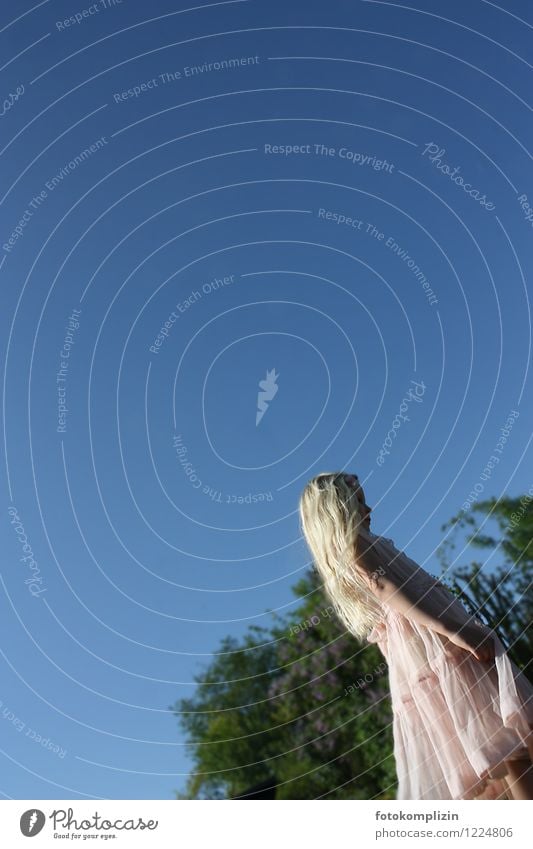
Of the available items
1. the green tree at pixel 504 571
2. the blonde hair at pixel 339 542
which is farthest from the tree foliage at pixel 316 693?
the blonde hair at pixel 339 542

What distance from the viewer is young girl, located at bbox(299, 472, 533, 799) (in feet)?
9.41

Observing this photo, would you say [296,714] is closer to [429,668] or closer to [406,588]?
[429,668]

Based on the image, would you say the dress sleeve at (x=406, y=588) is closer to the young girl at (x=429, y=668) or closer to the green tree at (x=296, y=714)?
the young girl at (x=429, y=668)

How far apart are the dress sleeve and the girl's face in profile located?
0.10m

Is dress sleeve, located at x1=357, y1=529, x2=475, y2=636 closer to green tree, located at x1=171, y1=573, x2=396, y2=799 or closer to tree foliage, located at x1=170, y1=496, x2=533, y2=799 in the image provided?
tree foliage, located at x1=170, y1=496, x2=533, y2=799

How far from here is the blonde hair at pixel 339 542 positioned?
3.38m

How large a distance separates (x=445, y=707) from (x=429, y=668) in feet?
0.54

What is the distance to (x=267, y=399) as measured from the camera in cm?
601

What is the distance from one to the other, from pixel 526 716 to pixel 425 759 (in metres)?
0.49

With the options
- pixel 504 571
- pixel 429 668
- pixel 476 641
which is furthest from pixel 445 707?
pixel 504 571

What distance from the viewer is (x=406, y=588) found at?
314 cm

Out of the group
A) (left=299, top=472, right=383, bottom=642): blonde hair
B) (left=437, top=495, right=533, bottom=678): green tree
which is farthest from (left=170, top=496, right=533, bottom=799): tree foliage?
(left=299, top=472, right=383, bottom=642): blonde hair

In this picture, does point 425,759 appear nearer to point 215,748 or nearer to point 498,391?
point 498,391
